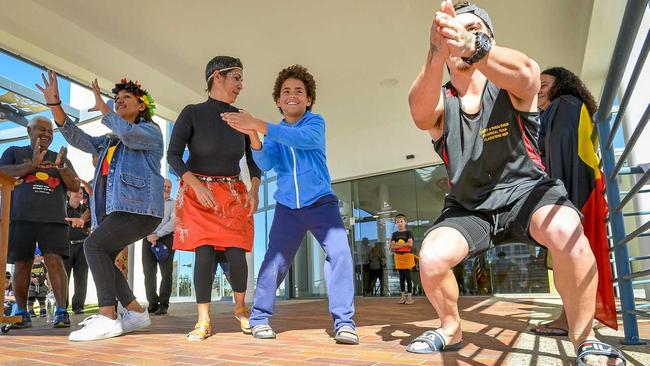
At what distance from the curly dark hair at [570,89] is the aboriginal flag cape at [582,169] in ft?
0.34

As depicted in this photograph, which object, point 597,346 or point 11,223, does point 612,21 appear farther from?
point 11,223

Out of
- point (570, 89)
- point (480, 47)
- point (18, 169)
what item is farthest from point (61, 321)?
point (570, 89)

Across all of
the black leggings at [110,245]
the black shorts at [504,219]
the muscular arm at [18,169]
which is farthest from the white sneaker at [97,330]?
the black shorts at [504,219]

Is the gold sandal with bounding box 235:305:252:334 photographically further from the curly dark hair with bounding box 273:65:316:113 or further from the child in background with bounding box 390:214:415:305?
the child in background with bounding box 390:214:415:305

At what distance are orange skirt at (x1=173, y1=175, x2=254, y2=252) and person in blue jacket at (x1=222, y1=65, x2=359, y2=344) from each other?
0.28 m

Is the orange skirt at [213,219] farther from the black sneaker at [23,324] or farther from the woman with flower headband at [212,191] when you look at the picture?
the black sneaker at [23,324]

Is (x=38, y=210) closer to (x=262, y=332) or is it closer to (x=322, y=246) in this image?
(x=262, y=332)

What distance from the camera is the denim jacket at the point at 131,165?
2.89 m

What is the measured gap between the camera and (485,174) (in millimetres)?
1894

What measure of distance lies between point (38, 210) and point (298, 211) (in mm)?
2506

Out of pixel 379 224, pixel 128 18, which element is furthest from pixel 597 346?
pixel 379 224

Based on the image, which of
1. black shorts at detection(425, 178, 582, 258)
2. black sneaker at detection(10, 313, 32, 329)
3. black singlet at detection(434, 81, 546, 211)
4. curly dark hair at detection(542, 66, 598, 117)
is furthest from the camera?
black sneaker at detection(10, 313, 32, 329)

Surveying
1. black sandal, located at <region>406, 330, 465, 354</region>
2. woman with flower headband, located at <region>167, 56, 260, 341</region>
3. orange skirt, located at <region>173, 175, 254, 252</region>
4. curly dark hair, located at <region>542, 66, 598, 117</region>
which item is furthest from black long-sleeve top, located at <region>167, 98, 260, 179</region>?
curly dark hair, located at <region>542, 66, 598, 117</region>

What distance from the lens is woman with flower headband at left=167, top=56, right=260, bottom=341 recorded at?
2.74m
